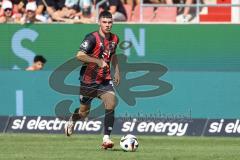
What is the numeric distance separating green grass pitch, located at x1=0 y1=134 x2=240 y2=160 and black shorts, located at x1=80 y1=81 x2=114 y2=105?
2.64 ft

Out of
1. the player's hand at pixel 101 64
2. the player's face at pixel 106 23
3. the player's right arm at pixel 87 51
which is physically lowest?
the player's hand at pixel 101 64

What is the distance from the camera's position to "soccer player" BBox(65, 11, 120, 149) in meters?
13.3

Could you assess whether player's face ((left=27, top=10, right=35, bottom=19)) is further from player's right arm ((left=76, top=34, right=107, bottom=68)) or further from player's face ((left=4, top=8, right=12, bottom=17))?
player's right arm ((left=76, top=34, right=107, bottom=68))

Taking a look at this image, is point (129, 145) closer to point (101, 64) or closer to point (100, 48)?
point (101, 64)

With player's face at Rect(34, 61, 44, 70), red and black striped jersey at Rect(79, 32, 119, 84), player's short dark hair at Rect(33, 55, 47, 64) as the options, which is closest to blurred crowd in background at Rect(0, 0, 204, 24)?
player's short dark hair at Rect(33, 55, 47, 64)

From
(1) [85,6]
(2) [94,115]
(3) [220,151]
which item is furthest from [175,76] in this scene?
(3) [220,151]

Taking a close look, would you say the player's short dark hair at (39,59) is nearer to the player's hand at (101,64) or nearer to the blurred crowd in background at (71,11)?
the blurred crowd in background at (71,11)

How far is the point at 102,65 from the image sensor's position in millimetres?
13305

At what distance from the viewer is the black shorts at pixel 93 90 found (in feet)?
45.3

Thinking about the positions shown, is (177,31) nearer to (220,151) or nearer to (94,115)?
(94,115)

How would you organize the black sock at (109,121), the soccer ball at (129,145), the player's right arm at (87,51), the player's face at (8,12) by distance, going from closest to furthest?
1. the soccer ball at (129,145)
2. the black sock at (109,121)
3. the player's right arm at (87,51)
4. the player's face at (8,12)

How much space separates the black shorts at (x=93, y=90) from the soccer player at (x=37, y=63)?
559 cm

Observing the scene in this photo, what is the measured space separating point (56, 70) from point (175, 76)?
9.83 ft

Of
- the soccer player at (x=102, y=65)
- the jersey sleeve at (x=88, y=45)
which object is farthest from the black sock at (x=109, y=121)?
the jersey sleeve at (x=88, y=45)
